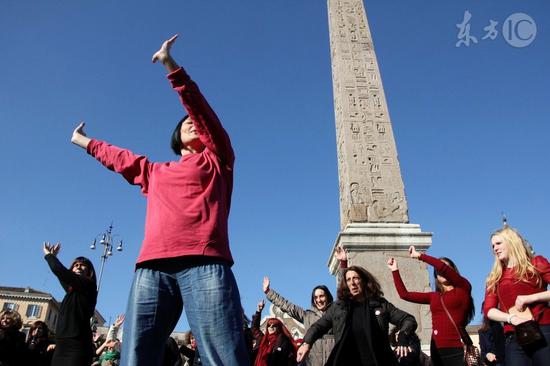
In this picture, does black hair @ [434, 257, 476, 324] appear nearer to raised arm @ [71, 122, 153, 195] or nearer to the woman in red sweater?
the woman in red sweater

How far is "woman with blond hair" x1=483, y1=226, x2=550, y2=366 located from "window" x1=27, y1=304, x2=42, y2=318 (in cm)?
7075

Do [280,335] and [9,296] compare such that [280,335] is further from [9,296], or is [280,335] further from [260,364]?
[9,296]

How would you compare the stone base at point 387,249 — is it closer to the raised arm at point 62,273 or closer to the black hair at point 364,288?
the black hair at point 364,288

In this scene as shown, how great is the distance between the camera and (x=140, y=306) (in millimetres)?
2072

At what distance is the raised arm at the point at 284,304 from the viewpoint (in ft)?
20.7

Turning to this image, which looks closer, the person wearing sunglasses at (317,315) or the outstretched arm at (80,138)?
the outstretched arm at (80,138)

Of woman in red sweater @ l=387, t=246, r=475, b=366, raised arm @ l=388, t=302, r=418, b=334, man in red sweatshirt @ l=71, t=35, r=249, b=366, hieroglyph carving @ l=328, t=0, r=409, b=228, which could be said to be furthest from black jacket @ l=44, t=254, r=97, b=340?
hieroglyph carving @ l=328, t=0, r=409, b=228

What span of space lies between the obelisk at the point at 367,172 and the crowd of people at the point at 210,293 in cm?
258

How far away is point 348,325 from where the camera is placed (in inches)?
161

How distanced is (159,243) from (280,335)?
17.2ft


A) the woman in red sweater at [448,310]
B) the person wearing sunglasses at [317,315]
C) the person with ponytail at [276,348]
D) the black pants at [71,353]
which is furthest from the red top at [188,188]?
the person with ponytail at [276,348]

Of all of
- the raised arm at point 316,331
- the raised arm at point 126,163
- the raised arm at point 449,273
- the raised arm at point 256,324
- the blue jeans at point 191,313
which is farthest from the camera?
the raised arm at point 256,324

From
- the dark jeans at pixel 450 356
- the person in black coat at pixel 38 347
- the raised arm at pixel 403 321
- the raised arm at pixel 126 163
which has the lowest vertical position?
the person in black coat at pixel 38 347

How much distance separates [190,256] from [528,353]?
253cm
